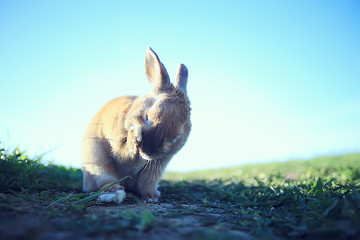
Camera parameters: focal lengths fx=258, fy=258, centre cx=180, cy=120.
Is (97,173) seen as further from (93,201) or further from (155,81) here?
(155,81)

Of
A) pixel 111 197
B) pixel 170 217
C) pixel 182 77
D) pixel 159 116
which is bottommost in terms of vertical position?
pixel 170 217

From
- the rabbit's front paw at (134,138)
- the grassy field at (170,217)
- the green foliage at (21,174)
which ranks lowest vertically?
the grassy field at (170,217)

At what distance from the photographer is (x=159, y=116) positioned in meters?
2.90

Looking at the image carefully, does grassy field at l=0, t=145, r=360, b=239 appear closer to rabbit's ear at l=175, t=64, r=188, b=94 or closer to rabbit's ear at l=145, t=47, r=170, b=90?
rabbit's ear at l=145, t=47, r=170, b=90

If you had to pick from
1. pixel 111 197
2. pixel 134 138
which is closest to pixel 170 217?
pixel 111 197

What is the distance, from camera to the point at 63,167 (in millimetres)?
5086

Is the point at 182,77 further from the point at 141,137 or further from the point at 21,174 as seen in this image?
the point at 21,174

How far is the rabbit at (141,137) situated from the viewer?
289 cm

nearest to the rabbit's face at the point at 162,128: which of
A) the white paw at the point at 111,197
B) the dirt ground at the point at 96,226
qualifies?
the white paw at the point at 111,197

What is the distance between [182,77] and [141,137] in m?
1.55

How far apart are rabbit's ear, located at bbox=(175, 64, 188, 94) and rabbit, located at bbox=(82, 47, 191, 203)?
4 cm

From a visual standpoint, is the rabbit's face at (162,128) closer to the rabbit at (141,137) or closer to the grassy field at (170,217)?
the rabbit at (141,137)

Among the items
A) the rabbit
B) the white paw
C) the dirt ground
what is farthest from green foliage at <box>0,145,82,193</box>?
the white paw

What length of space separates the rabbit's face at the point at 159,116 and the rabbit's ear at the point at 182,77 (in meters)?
0.13
